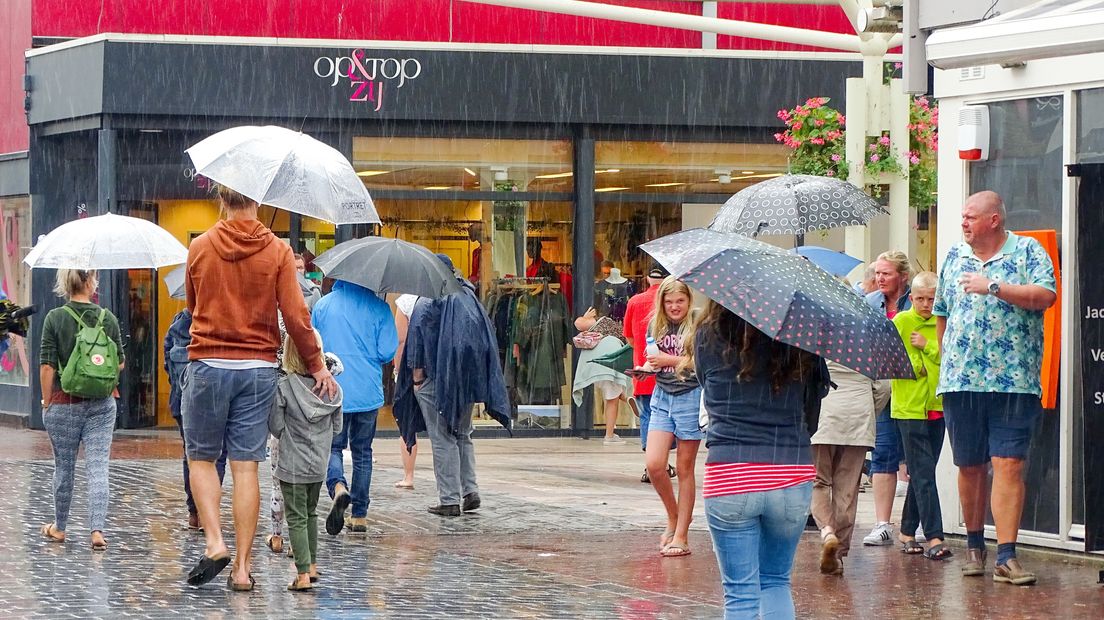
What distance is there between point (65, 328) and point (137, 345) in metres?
9.26

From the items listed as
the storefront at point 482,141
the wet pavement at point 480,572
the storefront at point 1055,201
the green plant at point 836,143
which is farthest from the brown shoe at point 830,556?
the storefront at point 482,141

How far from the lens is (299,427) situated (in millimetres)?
8234

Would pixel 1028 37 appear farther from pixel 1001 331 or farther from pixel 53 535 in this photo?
pixel 53 535

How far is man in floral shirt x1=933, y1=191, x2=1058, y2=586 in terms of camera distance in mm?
8461

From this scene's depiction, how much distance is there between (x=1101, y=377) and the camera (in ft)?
28.0

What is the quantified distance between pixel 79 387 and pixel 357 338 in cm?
172

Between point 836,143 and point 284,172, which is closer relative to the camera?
point 284,172

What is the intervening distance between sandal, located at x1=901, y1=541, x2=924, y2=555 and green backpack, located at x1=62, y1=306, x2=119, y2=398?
474 centimetres

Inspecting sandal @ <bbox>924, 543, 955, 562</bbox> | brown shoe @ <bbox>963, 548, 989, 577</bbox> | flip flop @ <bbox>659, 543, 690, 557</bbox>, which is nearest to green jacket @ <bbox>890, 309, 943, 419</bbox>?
sandal @ <bbox>924, 543, 955, 562</bbox>

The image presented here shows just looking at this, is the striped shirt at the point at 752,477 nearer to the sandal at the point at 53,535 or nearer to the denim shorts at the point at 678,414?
the denim shorts at the point at 678,414

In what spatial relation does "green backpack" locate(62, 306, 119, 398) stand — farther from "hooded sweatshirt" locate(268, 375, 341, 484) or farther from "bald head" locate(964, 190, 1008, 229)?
"bald head" locate(964, 190, 1008, 229)

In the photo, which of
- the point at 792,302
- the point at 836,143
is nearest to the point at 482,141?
the point at 836,143

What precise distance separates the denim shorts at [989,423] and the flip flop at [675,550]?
173 centimetres

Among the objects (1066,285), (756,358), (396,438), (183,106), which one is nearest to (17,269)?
(183,106)
